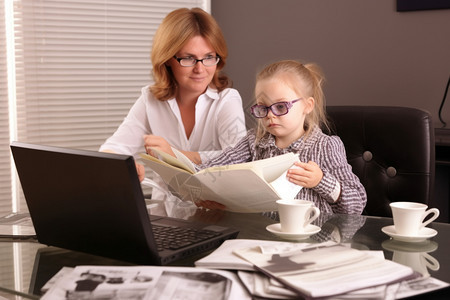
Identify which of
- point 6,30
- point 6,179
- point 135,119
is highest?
point 6,30

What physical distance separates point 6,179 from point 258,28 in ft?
5.26

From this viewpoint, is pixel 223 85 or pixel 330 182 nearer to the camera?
pixel 330 182

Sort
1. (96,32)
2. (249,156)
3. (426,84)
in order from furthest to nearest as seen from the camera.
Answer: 1. (96,32)
2. (426,84)
3. (249,156)

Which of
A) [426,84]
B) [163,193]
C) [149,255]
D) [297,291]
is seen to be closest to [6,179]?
[163,193]

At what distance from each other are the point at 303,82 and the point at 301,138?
19 centimetres

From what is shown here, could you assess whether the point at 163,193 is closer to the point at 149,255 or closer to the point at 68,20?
the point at 149,255

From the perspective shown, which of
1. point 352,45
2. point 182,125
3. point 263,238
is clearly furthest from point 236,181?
point 352,45

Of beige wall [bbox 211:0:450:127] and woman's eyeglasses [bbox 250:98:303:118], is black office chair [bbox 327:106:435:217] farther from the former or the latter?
beige wall [bbox 211:0:450:127]

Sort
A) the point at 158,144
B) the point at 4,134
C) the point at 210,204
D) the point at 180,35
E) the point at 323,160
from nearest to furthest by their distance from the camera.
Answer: the point at 210,204 → the point at 323,160 → the point at 158,144 → the point at 180,35 → the point at 4,134

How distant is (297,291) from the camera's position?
865 millimetres

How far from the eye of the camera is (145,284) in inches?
36.5

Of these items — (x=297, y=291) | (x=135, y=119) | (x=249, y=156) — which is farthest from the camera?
(x=135, y=119)

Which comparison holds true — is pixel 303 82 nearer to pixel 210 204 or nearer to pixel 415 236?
pixel 210 204

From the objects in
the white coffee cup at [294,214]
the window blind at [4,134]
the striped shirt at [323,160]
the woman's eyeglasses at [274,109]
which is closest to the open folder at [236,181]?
the white coffee cup at [294,214]
